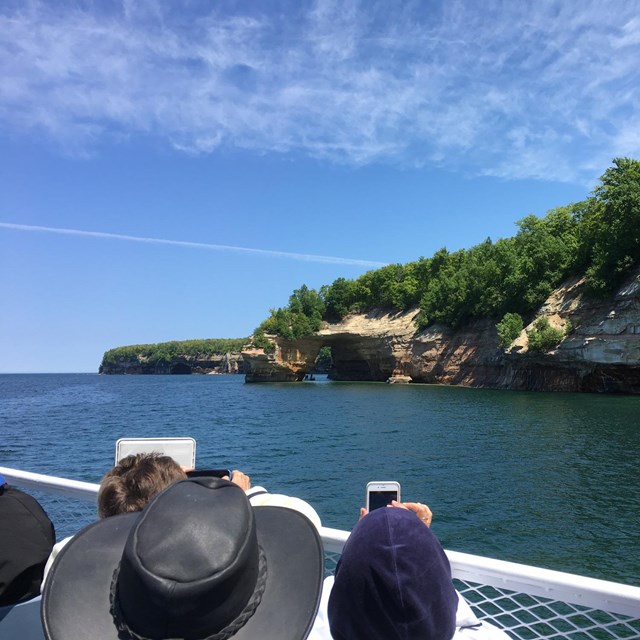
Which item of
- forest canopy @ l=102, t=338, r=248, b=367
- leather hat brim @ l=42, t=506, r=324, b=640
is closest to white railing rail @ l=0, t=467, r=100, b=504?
leather hat brim @ l=42, t=506, r=324, b=640

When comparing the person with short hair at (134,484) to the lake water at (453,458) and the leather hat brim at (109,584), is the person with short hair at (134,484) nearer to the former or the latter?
the leather hat brim at (109,584)

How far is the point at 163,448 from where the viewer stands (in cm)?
329

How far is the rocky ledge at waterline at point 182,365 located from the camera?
16175cm

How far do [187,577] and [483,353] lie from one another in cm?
5689

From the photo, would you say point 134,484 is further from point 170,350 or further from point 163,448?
point 170,350

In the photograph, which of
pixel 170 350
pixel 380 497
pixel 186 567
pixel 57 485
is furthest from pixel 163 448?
pixel 170 350

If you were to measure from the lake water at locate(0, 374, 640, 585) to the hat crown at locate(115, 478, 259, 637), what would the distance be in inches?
335

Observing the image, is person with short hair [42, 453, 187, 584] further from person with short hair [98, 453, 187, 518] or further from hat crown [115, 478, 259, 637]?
hat crown [115, 478, 259, 637]

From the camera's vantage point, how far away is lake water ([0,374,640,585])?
32.9 ft

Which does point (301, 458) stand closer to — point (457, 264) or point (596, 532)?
point (596, 532)

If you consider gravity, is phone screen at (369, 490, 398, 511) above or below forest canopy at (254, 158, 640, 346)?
below

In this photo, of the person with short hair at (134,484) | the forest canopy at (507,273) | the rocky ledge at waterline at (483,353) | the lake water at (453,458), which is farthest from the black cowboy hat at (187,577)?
the forest canopy at (507,273)

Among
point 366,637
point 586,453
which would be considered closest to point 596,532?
point 586,453

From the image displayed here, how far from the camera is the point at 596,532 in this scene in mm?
9945
